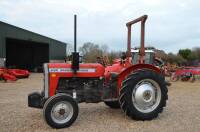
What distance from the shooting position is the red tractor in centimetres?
718

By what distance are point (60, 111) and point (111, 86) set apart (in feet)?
5.03

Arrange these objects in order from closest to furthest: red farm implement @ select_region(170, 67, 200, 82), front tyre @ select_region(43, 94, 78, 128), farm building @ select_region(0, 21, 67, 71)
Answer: front tyre @ select_region(43, 94, 78, 128)
red farm implement @ select_region(170, 67, 200, 82)
farm building @ select_region(0, 21, 67, 71)

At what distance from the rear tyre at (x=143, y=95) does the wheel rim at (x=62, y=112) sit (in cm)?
115

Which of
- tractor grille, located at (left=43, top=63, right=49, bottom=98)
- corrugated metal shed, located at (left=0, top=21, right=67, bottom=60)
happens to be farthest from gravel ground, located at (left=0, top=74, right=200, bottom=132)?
corrugated metal shed, located at (left=0, top=21, right=67, bottom=60)

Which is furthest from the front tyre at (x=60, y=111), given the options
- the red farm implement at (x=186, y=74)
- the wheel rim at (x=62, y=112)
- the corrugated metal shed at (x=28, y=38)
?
the corrugated metal shed at (x=28, y=38)

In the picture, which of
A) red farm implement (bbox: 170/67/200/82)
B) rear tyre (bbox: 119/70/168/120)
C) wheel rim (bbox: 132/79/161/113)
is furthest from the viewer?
red farm implement (bbox: 170/67/200/82)

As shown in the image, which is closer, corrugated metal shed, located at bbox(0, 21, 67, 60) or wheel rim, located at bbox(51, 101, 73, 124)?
wheel rim, located at bbox(51, 101, 73, 124)

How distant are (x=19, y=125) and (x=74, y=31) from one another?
7.01ft

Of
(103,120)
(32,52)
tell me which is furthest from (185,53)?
(103,120)

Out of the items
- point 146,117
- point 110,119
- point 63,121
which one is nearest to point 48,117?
point 63,121

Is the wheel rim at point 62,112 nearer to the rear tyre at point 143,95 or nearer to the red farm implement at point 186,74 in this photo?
the rear tyre at point 143,95

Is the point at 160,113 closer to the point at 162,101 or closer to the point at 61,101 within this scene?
the point at 162,101

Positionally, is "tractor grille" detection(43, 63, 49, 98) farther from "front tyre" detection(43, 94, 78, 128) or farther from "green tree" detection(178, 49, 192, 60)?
"green tree" detection(178, 49, 192, 60)

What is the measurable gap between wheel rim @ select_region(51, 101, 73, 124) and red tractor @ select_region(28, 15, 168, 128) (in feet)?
0.84
